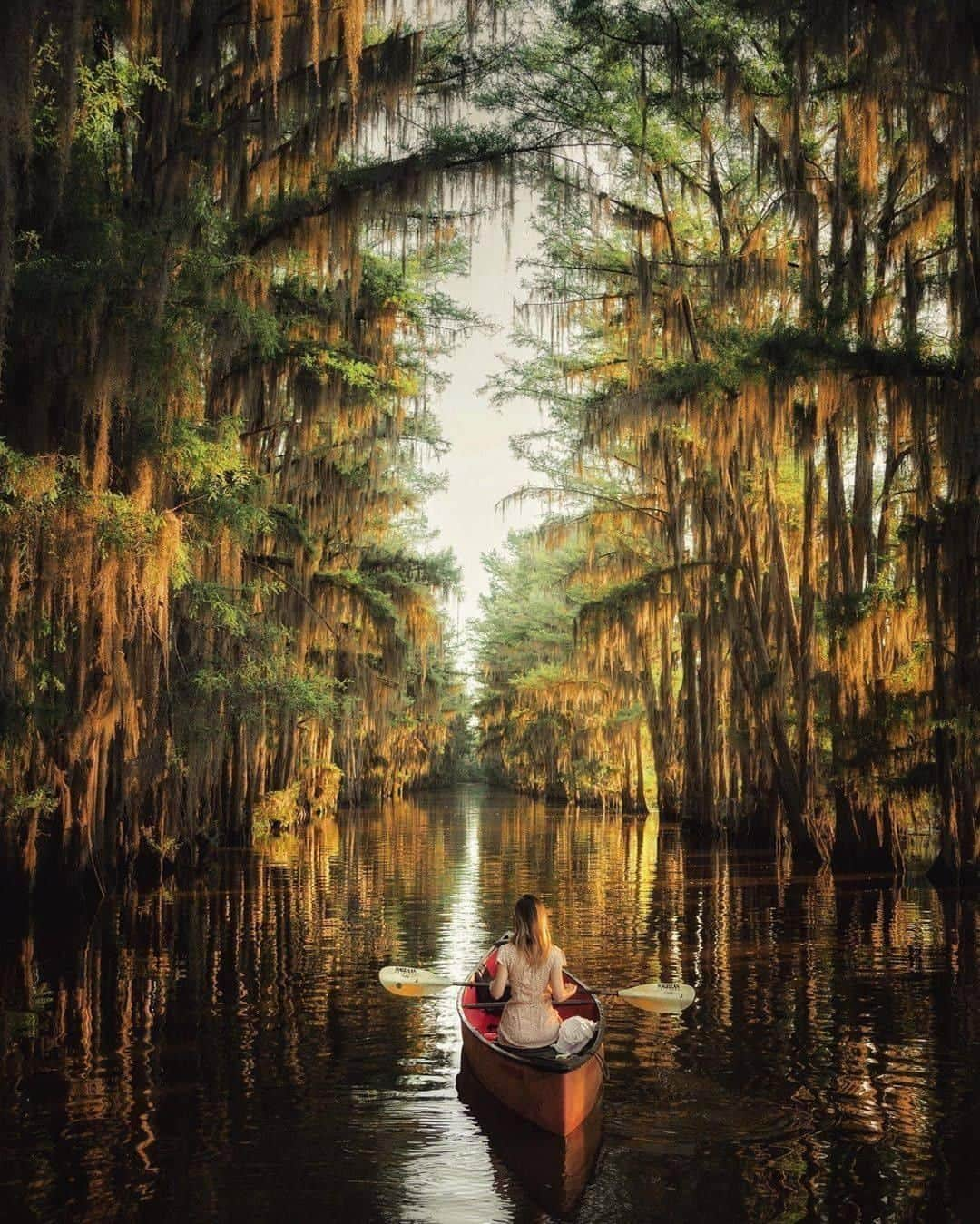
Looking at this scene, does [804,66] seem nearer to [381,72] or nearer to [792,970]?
[381,72]

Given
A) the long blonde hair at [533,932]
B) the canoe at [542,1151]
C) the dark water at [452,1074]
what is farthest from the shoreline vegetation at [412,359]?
the canoe at [542,1151]

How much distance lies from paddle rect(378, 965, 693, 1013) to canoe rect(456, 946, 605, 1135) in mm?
1019

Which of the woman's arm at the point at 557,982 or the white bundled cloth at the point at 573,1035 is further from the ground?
the woman's arm at the point at 557,982

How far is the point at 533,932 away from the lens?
792 cm

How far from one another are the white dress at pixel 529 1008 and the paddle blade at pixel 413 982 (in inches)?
74.1

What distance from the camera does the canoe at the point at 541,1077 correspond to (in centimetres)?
687

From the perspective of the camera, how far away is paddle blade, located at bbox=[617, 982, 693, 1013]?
9.27m

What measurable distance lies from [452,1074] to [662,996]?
1.77 meters

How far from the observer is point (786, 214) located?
58.4 ft

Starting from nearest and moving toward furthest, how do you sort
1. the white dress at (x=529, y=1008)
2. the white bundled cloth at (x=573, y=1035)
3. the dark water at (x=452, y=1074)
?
the dark water at (x=452, y=1074), the white bundled cloth at (x=573, y=1035), the white dress at (x=529, y=1008)

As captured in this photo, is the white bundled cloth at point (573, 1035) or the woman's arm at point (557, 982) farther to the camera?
the woman's arm at point (557, 982)

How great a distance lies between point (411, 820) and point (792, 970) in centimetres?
3442

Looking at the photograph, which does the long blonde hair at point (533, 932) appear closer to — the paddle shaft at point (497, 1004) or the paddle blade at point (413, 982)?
the paddle shaft at point (497, 1004)

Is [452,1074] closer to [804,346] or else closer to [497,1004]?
[497,1004]
